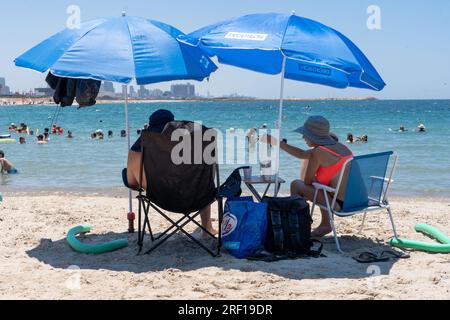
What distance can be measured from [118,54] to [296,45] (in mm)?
1410

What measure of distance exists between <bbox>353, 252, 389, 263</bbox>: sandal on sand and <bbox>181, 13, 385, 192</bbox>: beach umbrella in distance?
1.33 metres

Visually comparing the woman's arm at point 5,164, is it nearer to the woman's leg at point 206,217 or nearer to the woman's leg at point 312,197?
the woman's leg at point 206,217

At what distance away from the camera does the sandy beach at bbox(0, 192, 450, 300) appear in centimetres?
362

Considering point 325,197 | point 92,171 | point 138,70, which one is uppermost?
point 138,70

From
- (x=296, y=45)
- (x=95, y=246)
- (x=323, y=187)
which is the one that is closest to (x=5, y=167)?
(x=95, y=246)

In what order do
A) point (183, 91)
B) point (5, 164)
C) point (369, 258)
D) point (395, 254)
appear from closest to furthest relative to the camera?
point (369, 258) → point (395, 254) → point (5, 164) → point (183, 91)

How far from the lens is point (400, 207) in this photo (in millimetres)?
6980

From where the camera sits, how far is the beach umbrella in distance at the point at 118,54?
13.6 feet

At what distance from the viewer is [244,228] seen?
4.47 metres

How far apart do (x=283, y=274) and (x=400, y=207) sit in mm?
3529

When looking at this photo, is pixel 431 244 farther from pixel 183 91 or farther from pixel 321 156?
pixel 183 91
